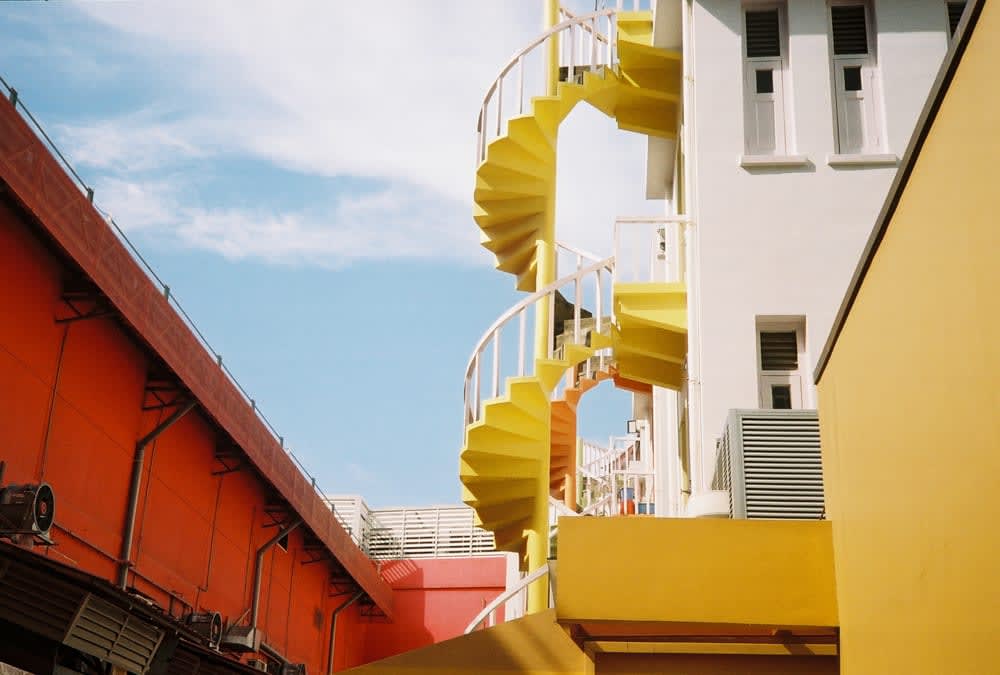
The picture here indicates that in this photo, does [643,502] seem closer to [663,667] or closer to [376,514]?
[663,667]

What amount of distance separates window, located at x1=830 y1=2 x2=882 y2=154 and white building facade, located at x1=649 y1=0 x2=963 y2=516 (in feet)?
0.04

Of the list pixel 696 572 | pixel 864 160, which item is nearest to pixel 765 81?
pixel 864 160

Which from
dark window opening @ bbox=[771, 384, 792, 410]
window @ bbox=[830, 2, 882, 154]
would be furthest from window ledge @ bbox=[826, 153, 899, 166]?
dark window opening @ bbox=[771, 384, 792, 410]

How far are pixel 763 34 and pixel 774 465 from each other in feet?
17.3

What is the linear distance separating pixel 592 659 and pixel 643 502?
10.3 meters

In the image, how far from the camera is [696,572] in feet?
23.7

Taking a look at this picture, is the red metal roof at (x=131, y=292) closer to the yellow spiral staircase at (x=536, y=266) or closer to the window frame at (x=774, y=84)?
the yellow spiral staircase at (x=536, y=266)

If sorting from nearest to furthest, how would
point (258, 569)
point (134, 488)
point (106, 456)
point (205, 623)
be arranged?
1. point (106, 456)
2. point (134, 488)
3. point (205, 623)
4. point (258, 569)

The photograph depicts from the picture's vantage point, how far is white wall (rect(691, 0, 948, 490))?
434 inches

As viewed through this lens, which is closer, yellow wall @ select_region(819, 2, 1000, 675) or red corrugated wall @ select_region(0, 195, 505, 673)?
yellow wall @ select_region(819, 2, 1000, 675)

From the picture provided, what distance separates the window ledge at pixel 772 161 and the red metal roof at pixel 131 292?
5774 millimetres

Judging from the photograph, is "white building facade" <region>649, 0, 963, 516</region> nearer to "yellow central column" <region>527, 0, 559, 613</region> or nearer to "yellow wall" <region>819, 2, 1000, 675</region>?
"yellow wall" <region>819, 2, 1000, 675</region>

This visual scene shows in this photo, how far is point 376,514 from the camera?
29.9 meters

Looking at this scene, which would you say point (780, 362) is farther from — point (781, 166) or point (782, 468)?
point (782, 468)
